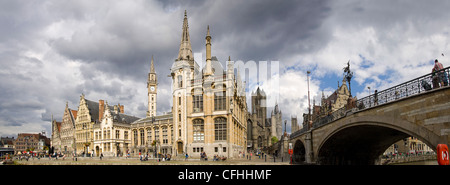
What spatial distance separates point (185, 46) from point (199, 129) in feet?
60.6

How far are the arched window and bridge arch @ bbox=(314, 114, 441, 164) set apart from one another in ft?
67.6

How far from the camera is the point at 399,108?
49.9 feet

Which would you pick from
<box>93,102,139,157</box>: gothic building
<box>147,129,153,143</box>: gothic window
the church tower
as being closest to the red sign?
the church tower

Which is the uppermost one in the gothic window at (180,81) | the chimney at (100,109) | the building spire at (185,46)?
the building spire at (185,46)

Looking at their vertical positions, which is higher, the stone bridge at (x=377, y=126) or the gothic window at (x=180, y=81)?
the gothic window at (x=180, y=81)

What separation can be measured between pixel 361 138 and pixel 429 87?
1510 centimetres

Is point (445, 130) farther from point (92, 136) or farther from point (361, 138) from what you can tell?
point (92, 136)

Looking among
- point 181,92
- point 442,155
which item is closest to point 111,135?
point 181,92

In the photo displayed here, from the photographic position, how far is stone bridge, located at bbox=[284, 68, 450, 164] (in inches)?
502

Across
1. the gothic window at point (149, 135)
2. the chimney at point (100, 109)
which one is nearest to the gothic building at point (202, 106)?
the gothic window at point (149, 135)

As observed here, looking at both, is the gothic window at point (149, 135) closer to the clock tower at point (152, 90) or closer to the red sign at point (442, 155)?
the clock tower at point (152, 90)

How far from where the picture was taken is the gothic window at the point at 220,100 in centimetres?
4816

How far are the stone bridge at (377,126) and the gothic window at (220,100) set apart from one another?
19795 millimetres
